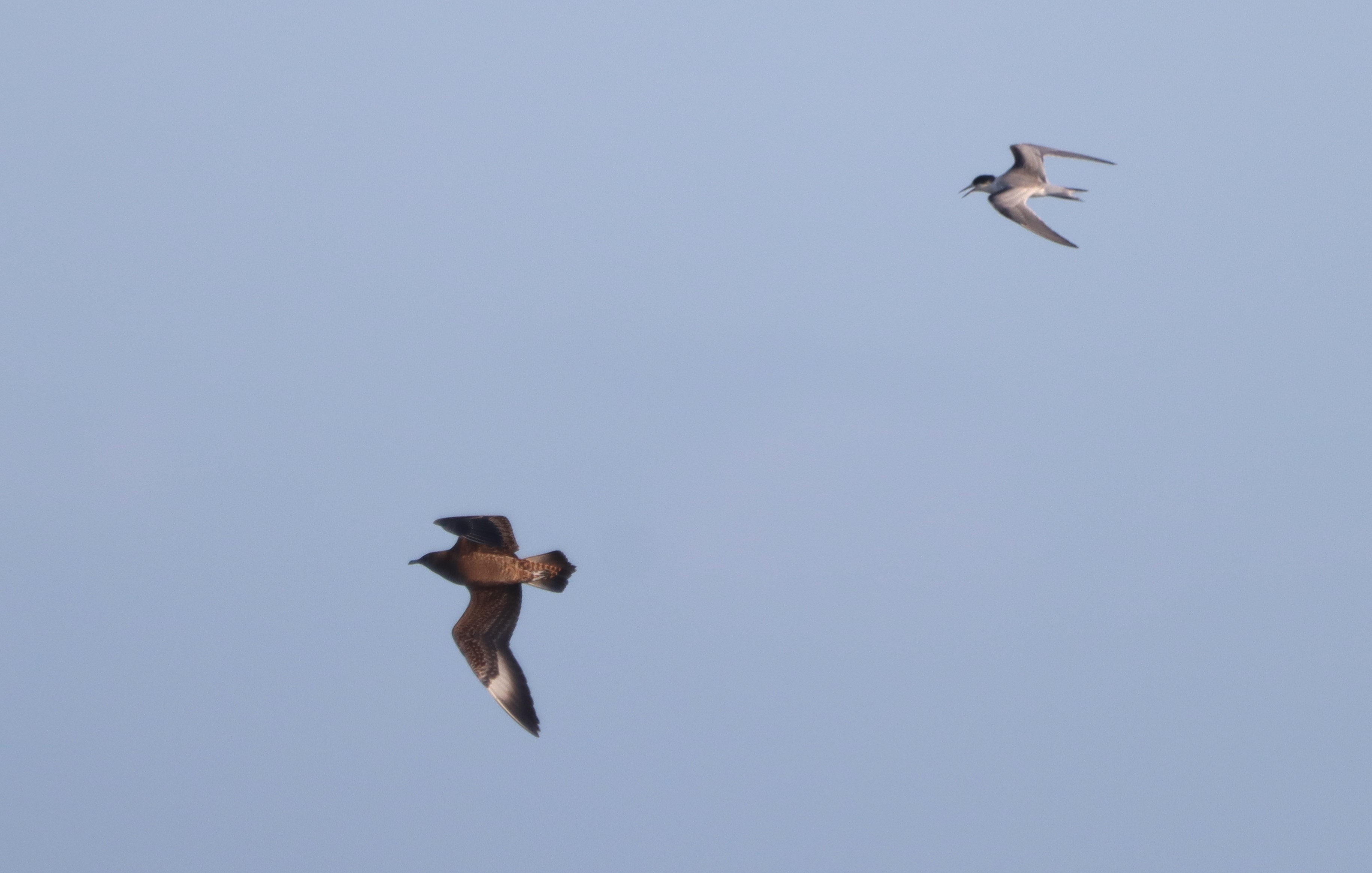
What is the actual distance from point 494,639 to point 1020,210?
8.42 m

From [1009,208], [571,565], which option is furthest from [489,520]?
[1009,208]

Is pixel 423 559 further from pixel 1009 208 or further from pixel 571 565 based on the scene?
pixel 1009 208

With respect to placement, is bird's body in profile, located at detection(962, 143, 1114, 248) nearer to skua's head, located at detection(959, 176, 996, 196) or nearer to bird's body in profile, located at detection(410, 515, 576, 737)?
skua's head, located at detection(959, 176, 996, 196)

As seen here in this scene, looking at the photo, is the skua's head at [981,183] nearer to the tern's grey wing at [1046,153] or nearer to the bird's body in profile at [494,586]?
A: the tern's grey wing at [1046,153]

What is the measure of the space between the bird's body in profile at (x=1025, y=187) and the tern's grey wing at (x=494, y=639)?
7.56m

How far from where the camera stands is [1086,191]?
64.7ft

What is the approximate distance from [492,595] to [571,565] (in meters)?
1.20

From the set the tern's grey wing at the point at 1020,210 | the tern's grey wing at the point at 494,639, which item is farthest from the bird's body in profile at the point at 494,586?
the tern's grey wing at the point at 1020,210

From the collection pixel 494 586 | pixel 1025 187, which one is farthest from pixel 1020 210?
pixel 494 586

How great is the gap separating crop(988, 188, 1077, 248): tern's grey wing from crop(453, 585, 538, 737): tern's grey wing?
24.6ft

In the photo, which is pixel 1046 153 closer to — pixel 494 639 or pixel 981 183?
pixel 981 183

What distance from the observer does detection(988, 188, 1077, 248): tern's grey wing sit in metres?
18.2

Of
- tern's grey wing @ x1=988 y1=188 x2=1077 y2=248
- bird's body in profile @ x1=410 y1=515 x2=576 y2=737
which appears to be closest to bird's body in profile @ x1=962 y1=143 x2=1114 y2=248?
tern's grey wing @ x1=988 y1=188 x2=1077 y2=248

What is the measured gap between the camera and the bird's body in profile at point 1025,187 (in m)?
19.0
